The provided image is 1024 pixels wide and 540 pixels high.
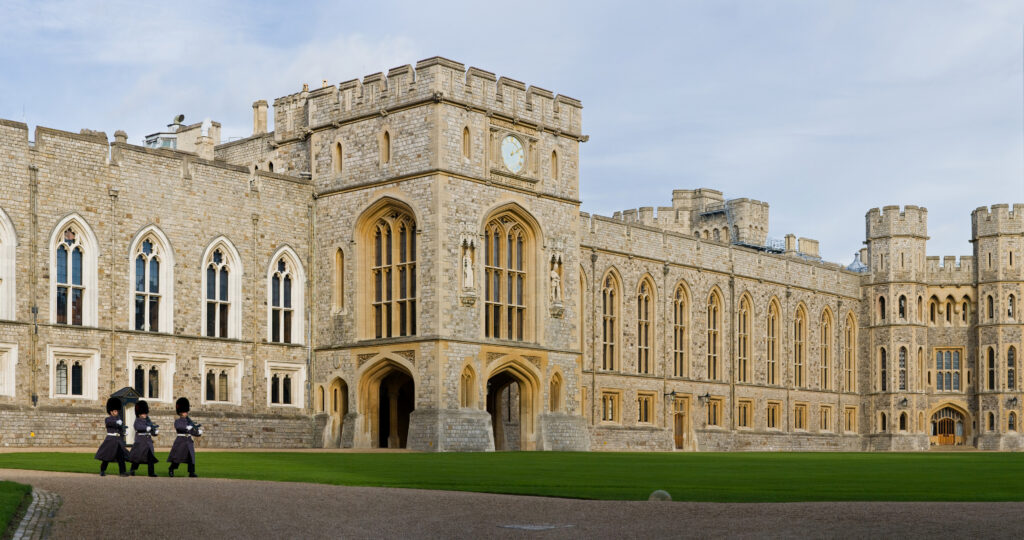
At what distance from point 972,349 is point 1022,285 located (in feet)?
13.2

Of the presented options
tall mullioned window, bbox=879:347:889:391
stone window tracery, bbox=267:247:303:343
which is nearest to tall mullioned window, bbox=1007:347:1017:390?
tall mullioned window, bbox=879:347:889:391

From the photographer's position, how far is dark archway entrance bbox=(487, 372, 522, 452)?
147ft

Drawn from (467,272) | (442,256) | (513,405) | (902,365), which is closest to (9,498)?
(442,256)

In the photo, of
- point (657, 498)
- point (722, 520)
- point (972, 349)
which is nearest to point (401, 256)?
point (657, 498)

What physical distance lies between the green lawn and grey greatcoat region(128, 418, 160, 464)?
0.61m

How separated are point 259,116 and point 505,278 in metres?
13.1

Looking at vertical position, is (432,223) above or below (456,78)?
below

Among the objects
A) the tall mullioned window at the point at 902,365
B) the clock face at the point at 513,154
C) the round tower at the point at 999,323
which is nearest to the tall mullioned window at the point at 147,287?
the clock face at the point at 513,154

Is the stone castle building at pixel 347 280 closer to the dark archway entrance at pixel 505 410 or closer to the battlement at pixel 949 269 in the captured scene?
the dark archway entrance at pixel 505 410

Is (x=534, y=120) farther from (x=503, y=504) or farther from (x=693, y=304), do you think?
(x=503, y=504)

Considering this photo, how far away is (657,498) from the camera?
17906 mm

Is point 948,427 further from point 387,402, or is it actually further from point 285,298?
point 285,298

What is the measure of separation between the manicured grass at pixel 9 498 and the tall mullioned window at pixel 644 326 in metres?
37.5

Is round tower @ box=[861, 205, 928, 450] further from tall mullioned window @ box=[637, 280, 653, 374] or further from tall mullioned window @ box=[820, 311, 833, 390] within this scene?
tall mullioned window @ box=[637, 280, 653, 374]
